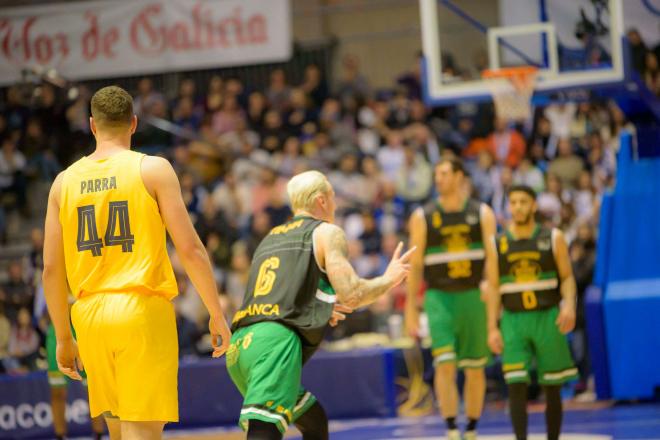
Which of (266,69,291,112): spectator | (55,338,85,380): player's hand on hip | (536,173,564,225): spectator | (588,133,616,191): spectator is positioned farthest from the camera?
(266,69,291,112): spectator

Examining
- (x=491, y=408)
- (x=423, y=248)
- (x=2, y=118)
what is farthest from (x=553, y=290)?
(x=2, y=118)

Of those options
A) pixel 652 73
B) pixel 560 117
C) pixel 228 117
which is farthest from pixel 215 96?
pixel 652 73

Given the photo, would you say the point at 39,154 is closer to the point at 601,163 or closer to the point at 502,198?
the point at 502,198

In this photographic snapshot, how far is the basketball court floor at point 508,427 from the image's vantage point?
8.98m

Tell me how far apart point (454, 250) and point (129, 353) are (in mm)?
4759

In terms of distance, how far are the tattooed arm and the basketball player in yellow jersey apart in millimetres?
782

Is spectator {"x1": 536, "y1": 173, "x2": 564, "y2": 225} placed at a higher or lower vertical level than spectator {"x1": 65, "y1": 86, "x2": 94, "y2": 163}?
lower

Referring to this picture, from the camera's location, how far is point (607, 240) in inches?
473

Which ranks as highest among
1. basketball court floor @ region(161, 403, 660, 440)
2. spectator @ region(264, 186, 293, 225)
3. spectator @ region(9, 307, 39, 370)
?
spectator @ region(264, 186, 293, 225)

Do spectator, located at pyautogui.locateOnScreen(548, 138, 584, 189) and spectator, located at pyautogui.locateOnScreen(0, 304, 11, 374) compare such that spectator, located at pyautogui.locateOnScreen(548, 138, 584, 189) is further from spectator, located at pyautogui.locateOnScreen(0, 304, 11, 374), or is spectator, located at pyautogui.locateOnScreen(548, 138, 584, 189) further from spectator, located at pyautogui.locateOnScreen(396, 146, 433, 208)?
spectator, located at pyautogui.locateOnScreen(0, 304, 11, 374)

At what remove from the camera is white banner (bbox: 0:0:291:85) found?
17.0m

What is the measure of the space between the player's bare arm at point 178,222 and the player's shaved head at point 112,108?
230 mm

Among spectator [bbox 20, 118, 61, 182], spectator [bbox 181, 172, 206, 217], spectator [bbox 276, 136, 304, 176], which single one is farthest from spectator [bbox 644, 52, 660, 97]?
spectator [bbox 20, 118, 61, 182]

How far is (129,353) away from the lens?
4.67 metres
